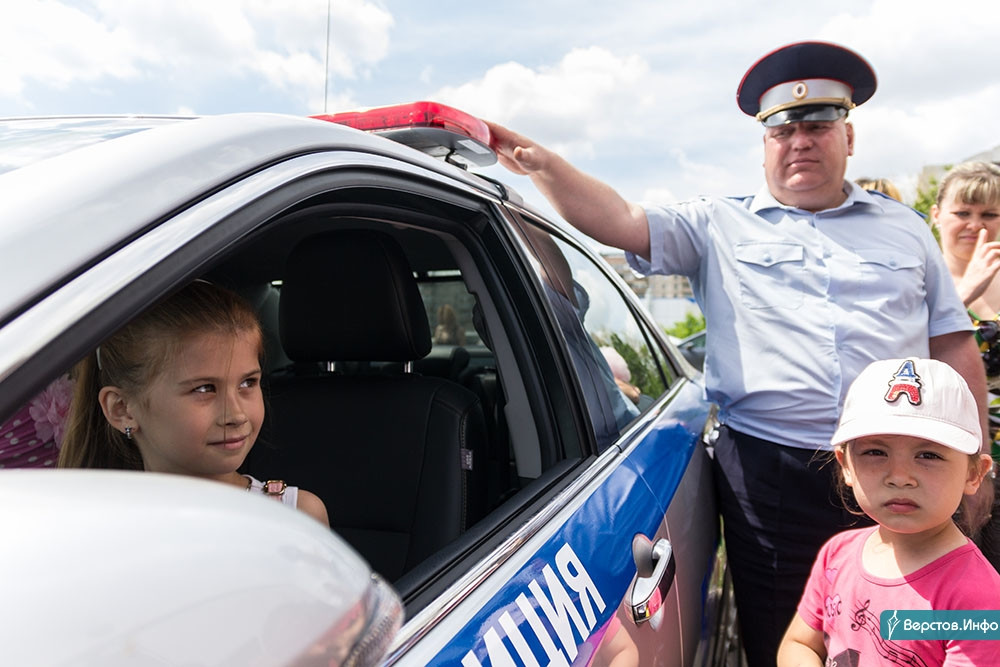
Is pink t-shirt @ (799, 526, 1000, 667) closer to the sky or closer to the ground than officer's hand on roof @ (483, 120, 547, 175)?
closer to the ground

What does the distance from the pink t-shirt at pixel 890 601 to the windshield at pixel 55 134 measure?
156 centimetres

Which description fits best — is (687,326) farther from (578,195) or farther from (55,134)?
(55,134)

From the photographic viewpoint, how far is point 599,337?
2.20 meters

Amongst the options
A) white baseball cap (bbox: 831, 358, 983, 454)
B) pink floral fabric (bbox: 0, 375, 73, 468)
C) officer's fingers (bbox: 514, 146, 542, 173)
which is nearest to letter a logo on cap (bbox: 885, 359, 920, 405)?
white baseball cap (bbox: 831, 358, 983, 454)

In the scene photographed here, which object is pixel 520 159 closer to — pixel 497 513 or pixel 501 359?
pixel 501 359

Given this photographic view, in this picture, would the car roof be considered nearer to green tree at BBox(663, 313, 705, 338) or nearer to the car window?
the car window

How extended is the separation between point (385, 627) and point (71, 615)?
189 millimetres

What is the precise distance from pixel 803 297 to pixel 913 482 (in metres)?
0.87

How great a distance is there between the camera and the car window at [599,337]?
1756 mm

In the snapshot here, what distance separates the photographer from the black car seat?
5.90 feet

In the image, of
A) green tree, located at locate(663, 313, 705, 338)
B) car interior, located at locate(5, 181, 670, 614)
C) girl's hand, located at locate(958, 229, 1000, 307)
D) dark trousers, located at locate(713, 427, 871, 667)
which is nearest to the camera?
car interior, located at locate(5, 181, 670, 614)

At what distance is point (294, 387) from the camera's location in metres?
2.02

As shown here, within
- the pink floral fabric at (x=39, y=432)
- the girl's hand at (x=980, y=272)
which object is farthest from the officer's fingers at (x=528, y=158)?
the girl's hand at (x=980, y=272)

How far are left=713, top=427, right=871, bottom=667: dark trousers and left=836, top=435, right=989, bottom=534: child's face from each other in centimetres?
51
